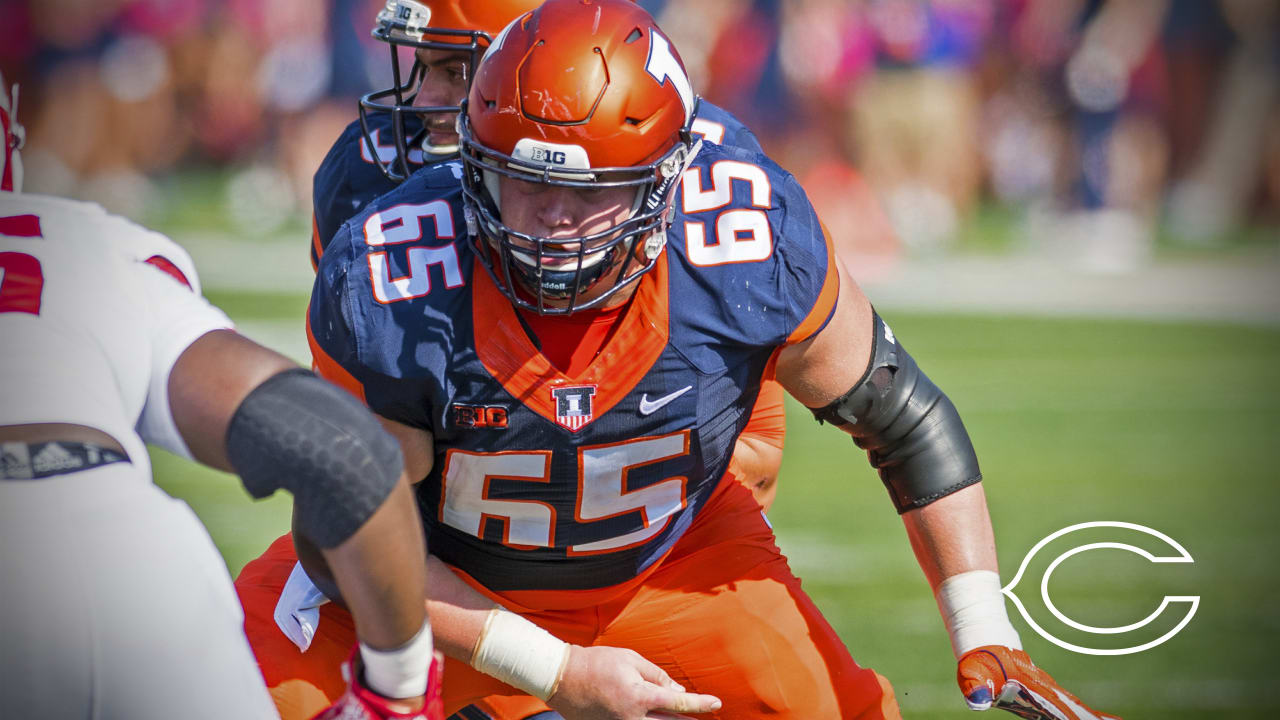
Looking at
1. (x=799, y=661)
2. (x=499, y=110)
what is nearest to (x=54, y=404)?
(x=499, y=110)

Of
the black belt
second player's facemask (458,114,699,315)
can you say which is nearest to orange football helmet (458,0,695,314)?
second player's facemask (458,114,699,315)

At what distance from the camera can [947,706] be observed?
377cm


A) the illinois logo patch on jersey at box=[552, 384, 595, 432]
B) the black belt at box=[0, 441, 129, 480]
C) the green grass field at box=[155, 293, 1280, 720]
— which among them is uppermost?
the black belt at box=[0, 441, 129, 480]

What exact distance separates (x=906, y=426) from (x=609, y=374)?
63 cm

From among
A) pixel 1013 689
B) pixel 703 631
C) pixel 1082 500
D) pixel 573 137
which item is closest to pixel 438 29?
pixel 573 137

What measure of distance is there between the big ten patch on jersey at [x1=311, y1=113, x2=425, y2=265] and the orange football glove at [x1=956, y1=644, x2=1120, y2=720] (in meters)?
1.73

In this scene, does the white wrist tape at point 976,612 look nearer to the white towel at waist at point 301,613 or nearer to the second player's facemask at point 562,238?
the second player's facemask at point 562,238

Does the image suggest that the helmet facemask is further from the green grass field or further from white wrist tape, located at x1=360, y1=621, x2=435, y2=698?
the green grass field

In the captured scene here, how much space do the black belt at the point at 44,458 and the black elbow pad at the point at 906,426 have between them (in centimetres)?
143

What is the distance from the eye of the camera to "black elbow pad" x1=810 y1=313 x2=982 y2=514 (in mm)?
2586

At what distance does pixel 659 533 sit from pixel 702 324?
495 millimetres

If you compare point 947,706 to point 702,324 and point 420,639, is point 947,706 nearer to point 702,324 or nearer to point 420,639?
point 702,324

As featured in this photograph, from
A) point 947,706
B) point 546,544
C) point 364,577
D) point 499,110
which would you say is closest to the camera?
point 364,577

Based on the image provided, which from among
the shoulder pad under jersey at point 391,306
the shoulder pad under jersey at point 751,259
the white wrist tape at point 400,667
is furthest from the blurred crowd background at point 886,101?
the white wrist tape at point 400,667
